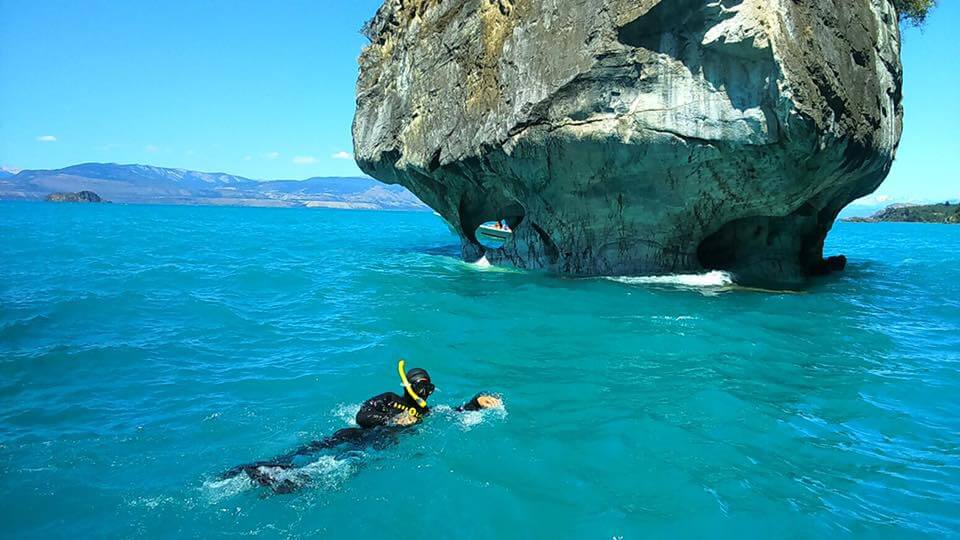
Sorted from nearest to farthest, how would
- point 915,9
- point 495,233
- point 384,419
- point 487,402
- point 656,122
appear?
point 384,419, point 487,402, point 656,122, point 915,9, point 495,233

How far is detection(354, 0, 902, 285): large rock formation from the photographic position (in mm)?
13531

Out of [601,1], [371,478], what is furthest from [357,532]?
[601,1]

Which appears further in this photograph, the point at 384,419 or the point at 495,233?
the point at 495,233

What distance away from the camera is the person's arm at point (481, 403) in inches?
304

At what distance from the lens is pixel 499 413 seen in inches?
305

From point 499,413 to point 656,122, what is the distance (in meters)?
9.87

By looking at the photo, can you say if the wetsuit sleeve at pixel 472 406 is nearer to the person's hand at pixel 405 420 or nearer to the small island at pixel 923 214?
the person's hand at pixel 405 420

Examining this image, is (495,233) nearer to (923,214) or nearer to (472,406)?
(472,406)

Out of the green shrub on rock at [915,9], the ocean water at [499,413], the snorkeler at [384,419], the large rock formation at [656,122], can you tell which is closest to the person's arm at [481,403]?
the snorkeler at [384,419]

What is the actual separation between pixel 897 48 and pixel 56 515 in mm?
23173

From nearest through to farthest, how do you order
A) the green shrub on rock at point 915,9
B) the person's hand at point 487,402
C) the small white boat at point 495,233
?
1. the person's hand at point 487,402
2. the green shrub on rock at point 915,9
3. the small white boat at point 495,233

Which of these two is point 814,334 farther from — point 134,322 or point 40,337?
Answer: point 40,337

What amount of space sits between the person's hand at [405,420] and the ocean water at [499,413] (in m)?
0.24

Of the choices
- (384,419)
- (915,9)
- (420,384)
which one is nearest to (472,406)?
(420,384)
